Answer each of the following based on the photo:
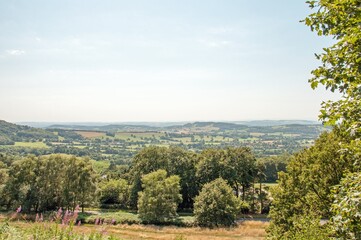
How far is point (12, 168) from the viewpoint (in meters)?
50.2

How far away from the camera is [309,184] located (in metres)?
19.0

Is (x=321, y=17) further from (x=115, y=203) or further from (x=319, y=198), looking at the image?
(x=115, y=203)

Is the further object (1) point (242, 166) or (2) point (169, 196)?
(1) point (242, 166)

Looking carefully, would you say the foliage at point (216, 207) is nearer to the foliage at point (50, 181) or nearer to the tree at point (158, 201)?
the tree at point (158, 201)

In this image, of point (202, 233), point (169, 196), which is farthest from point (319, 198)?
Answer: point (169, 196)

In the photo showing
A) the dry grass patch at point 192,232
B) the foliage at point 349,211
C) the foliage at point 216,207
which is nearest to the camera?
the foliage at point 349,211

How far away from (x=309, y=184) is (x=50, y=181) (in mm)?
47056

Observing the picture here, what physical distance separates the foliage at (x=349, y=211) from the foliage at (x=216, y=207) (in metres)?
37.7

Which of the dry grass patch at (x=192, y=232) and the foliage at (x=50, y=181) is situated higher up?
the foliage at (x=50, y=181)

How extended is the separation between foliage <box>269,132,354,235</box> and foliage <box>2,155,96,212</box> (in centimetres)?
3876

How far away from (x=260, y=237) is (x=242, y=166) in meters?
22.8

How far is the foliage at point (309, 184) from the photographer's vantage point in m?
17.9

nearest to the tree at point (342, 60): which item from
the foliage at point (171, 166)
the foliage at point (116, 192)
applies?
the foliage at point (171, 166)

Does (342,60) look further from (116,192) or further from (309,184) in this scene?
(116,192)
